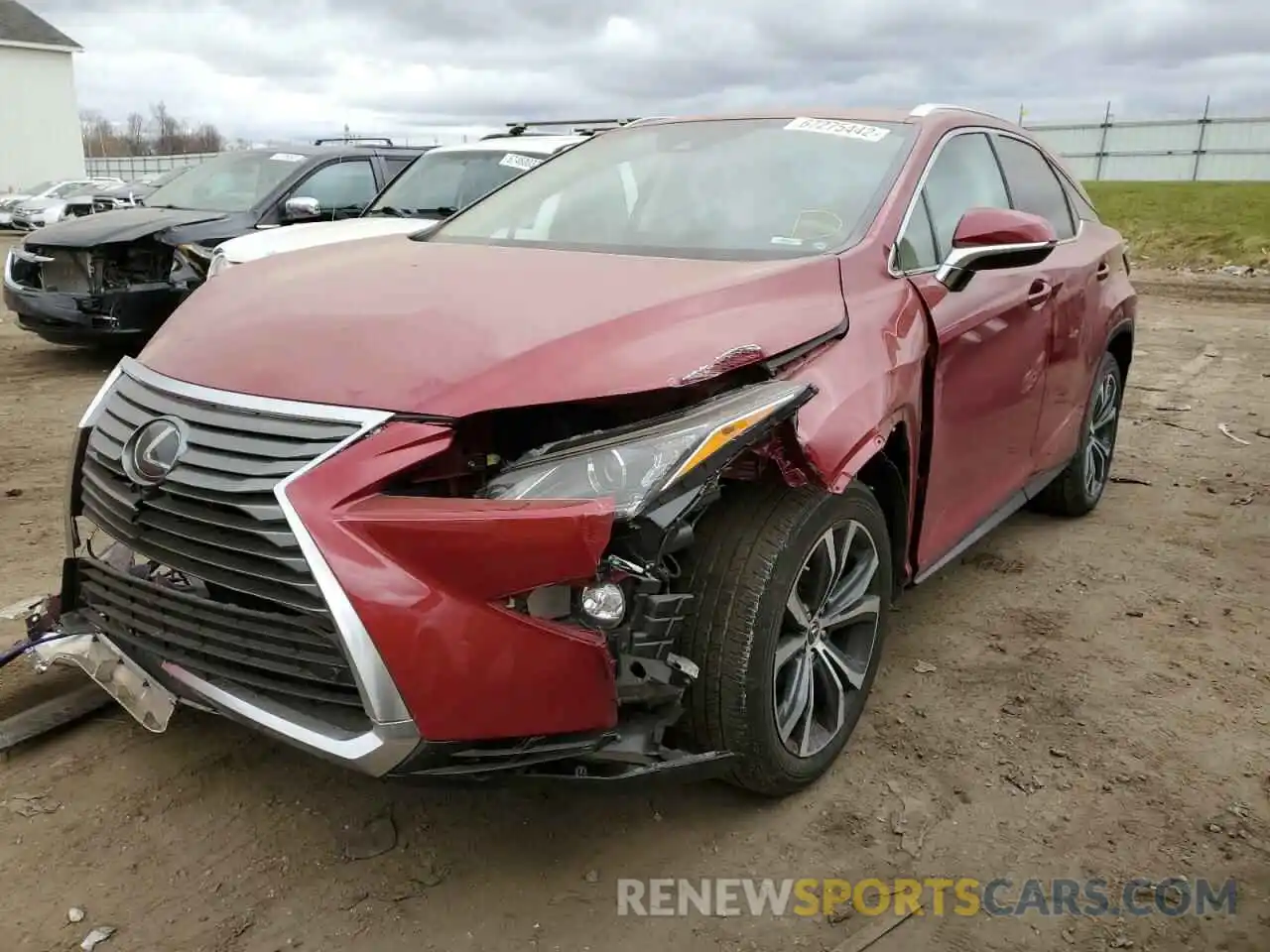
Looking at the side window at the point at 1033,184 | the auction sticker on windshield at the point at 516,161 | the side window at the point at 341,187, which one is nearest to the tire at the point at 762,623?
the side window at the point at 1033,184

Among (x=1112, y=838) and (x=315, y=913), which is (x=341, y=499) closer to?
(x=315, y=913)

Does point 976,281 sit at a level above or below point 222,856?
above

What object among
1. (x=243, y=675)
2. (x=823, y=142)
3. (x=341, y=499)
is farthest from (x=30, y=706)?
(x=823, y=142)

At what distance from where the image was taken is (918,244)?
3.12 metres

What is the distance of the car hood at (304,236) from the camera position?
20.7 ft

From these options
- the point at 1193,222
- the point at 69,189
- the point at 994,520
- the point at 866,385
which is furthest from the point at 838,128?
the point at 69,189

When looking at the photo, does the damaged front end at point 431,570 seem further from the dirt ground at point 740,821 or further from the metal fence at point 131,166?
the metal fence at point 131,166

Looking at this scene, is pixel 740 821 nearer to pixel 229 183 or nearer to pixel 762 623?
pixel 762 623

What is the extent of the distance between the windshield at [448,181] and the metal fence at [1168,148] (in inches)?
925

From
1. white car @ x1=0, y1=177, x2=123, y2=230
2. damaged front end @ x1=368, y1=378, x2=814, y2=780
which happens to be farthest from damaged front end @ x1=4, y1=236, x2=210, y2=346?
white car @ x1=0, y1=177, x2=123, y2=230

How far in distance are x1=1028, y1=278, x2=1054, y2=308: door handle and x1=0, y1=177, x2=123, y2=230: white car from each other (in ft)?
71.2

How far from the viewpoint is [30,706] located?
302 centimetres

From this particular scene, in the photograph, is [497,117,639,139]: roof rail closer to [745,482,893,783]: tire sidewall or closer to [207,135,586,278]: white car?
[207,135,586,278]: white car

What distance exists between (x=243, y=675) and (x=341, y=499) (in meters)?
0.48
